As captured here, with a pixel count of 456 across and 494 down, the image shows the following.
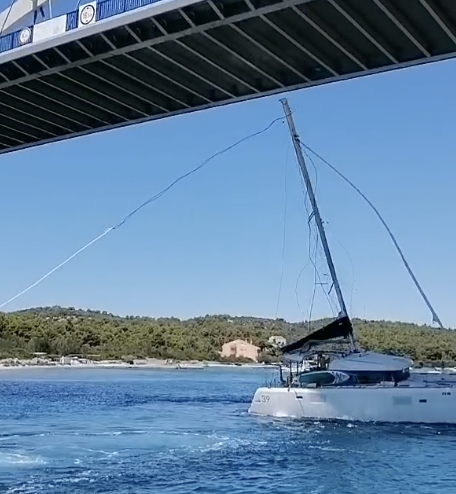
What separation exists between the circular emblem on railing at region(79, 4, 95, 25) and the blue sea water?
8622mm

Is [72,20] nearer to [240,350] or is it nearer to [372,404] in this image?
[372,404]

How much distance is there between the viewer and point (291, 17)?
15.1 meters

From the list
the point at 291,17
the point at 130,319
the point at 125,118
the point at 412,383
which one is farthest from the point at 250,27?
the point at 130,319

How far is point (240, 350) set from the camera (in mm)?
123062

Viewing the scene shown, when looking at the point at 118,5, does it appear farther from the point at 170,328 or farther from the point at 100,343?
the point at 170,328

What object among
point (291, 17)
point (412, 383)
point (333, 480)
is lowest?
point (333, 480)

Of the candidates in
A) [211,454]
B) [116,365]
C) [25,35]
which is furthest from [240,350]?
[25,35]

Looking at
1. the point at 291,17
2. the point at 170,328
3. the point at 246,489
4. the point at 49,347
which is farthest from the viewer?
the point at 170,328

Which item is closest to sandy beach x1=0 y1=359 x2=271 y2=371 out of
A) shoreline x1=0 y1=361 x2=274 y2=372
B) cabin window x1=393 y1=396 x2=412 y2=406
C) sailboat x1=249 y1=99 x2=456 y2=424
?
shoreline x1=0 y1=361 x2=274 y2=372

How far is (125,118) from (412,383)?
15.7 meters

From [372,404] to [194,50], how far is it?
1747 centimetres

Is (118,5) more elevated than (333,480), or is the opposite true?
(118,5)

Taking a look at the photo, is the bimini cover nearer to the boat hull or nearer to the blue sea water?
the boat hull

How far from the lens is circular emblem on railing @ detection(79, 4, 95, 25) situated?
51.7ft
